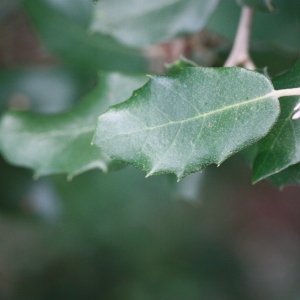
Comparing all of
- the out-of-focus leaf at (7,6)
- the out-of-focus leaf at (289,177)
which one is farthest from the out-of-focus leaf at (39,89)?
the out-of-focus leaf at (289,177)

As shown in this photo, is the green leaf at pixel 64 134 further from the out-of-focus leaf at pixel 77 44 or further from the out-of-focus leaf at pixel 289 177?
the out-of-focus leaf at pixel 77 44

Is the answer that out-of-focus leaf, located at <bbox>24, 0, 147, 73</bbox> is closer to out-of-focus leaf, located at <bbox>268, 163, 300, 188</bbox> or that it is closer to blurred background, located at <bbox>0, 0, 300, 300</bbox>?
blurred background, located at <bbox>0, 0, 300, 300</bbox>

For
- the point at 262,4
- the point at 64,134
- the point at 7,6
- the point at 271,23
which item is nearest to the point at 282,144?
the point at 262,4

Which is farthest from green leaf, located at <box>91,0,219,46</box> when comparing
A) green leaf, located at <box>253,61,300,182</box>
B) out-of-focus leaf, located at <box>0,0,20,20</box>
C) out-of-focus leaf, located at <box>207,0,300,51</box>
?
out-of-focus leaf, located at <box>0,0,20,20</box>

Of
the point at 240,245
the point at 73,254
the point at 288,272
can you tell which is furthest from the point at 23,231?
the point at 288,272

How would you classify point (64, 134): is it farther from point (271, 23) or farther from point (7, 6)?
point (7, 6)

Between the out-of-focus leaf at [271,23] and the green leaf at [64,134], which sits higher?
the out-of-focus leaf at [271,23]
